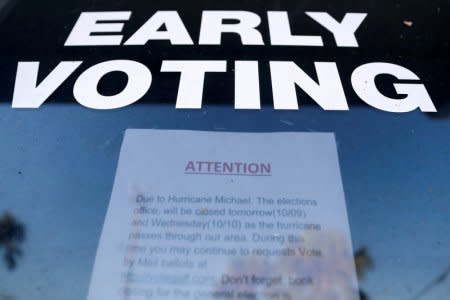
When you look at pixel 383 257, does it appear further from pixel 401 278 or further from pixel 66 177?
pixel 66 177

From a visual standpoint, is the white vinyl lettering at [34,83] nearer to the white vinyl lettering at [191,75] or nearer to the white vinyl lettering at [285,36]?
the white vinyl lettering at [191,75]

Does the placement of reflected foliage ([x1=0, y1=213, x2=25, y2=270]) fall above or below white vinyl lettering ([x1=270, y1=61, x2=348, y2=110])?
below

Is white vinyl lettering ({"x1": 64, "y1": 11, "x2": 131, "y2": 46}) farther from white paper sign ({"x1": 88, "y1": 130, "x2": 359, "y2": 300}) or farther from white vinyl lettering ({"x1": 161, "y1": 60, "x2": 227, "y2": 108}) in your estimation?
white paper sign ({"x1": 88, "y1": 130, "x2": 359, "y2": 300})

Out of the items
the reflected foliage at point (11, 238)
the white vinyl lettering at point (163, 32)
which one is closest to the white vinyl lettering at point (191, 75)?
the white vinyl lettering at point (163, 32)

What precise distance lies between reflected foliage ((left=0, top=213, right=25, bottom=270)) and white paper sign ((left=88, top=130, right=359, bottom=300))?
0.14m

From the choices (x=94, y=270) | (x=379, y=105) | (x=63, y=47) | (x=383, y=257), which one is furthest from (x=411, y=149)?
(x=63, y=47)

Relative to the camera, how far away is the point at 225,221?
71 centimetres

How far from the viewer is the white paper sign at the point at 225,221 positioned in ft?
2.18

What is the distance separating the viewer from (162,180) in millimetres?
755

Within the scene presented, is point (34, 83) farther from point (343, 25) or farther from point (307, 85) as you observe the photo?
point (343, 25)

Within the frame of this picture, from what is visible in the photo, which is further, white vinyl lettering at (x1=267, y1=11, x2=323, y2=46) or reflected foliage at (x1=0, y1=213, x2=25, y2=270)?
white vinyl lettering at (x1=267, y1=11, x2=323, y2=46)

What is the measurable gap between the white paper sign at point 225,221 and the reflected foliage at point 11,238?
14 cm

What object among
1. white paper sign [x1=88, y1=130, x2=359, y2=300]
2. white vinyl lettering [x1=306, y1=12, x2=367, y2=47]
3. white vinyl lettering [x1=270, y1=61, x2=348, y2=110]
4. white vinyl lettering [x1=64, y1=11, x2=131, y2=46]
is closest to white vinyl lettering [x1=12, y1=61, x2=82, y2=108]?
white vinyl lettering [x1=64, y1=11, x2=131, y2=46]

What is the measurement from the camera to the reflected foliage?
0.70m
